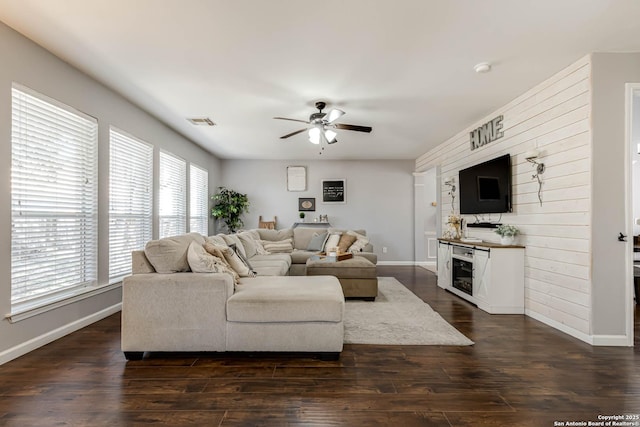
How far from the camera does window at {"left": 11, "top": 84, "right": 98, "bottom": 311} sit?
8.41 ft

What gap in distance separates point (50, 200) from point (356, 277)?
11.1 ft

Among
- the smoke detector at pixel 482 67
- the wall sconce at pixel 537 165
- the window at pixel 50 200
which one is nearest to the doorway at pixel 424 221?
the wall sconce at pixel 537 165

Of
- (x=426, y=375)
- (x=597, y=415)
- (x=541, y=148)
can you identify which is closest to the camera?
(x=597, y=415)

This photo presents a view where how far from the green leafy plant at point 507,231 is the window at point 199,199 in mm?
5178

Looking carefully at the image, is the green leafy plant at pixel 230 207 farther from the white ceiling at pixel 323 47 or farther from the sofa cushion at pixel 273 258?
the white ceiling at pixel 323 47

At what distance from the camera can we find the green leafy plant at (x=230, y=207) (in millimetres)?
7094

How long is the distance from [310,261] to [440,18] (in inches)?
124

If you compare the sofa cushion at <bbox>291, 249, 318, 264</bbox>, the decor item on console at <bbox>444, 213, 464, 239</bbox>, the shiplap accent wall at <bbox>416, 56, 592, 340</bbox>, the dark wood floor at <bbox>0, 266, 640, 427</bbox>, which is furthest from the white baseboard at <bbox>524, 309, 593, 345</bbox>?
the sofa cushion at <bbox>291, 249, 318, 264</bbox>

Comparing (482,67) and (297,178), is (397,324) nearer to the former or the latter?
(482,67)

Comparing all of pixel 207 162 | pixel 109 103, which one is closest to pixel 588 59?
pixel 109 103

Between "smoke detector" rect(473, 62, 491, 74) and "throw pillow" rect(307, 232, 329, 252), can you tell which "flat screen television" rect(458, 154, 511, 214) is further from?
"throw pillow" rect(307, 232, 329, 252)

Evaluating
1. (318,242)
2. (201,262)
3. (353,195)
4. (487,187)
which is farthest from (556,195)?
(353,195)

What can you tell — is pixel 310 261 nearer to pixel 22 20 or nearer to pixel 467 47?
pixel 467 47

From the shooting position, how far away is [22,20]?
7.70 feet
